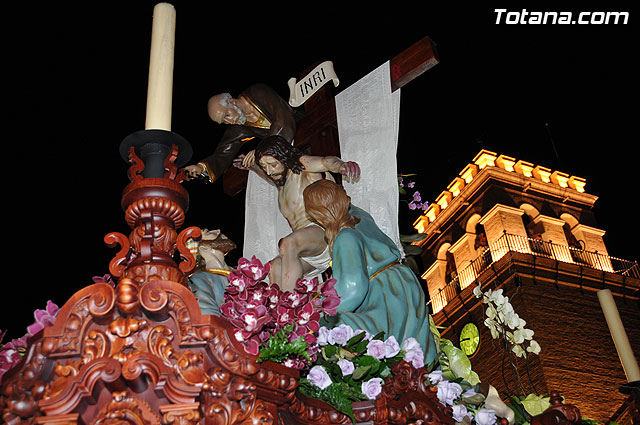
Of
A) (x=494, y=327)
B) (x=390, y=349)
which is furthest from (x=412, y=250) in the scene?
(x=390, y=349)

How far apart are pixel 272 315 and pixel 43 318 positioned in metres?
0.48

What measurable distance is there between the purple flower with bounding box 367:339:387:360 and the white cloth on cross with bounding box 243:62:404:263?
150 centimetres

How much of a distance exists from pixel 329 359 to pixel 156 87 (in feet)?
2.66

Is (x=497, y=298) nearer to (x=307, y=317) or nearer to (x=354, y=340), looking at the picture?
(x=354, y=340)

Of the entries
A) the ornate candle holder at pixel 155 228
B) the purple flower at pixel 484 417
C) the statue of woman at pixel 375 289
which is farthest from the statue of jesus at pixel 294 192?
the ornate candle holder at pixel 155 228

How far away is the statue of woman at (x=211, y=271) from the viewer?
2969 mm

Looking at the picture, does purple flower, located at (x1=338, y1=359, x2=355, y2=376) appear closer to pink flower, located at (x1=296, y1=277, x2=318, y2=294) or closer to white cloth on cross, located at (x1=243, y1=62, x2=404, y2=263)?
pink flower, located at (x1=296, y1=277, x2=318, y2=294)

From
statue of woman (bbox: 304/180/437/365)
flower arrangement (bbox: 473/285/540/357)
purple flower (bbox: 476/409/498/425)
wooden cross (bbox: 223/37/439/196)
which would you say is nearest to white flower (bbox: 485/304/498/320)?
flower arrangement (bbox: 473/285/540/357)

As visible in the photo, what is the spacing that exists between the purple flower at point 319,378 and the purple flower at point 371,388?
84 millimetres

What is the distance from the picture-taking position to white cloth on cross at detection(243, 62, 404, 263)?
3.49m

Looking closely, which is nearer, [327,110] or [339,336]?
[339,336]

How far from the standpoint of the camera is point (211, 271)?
3514 mm

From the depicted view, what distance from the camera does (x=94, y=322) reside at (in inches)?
45.9

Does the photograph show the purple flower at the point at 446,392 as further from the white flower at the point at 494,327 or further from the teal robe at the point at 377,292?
the white flower at the point at 494,327
